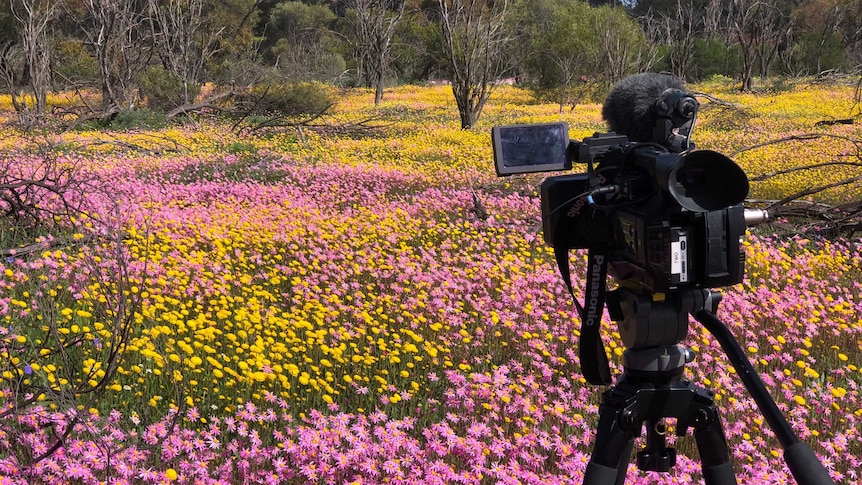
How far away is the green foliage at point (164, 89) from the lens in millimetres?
20859

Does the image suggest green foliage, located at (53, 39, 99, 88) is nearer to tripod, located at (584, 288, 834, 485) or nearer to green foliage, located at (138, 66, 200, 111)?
green foliage, located at (138, 66, 200, 111)

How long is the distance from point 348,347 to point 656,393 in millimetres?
2466

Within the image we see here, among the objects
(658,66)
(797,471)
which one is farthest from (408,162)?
(658,66)

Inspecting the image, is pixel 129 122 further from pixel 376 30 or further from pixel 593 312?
pixel 593 312

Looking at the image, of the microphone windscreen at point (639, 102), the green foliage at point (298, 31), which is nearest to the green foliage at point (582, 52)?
the green foliage at point (298, 31)

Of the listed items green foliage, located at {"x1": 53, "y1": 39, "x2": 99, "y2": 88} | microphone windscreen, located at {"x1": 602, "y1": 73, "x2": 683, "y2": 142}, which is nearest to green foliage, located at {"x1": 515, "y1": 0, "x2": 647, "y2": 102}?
green foliage, located at {"x1": 53, "y1": 39, "x2": 99, "y2": 88}

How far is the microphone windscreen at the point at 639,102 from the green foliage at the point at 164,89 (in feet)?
67.0

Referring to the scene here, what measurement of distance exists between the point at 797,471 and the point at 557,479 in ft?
4.54

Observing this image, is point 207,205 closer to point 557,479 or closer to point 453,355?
point 453,355

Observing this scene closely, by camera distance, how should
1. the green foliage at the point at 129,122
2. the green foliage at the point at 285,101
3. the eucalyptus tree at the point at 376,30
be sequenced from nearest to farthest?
the green foliage at the point at 129,122, the green foliage at the point at 285,101, the eucalyptus tree at the point at 376,30

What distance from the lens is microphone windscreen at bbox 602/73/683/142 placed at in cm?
176

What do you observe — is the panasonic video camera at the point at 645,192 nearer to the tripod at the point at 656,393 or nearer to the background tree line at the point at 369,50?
the tripod at the point at 656,393

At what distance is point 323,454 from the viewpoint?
8.35 ft

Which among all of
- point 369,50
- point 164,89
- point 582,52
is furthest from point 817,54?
point 164,89
